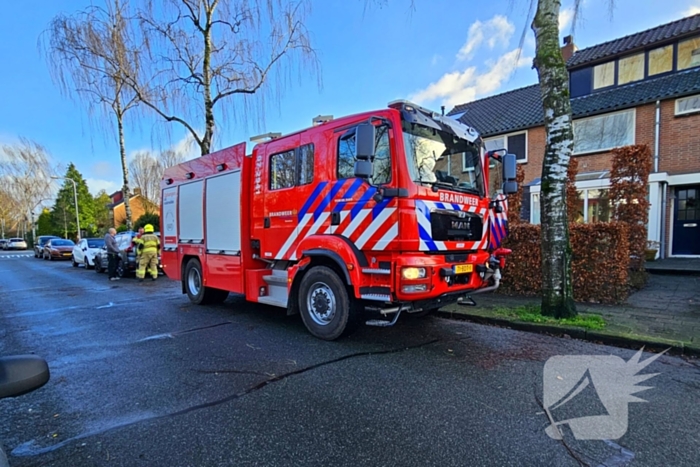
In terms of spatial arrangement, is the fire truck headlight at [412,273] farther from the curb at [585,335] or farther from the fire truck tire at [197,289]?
the fire truck tire at [197,289]

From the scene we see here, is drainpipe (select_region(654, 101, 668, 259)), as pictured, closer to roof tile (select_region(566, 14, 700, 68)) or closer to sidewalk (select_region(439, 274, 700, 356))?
roof tile (select_region(566, 14, 700, 68))

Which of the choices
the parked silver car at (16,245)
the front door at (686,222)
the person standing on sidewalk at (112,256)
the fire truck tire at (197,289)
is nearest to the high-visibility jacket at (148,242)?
the person standing on sidewalk at (112,256)

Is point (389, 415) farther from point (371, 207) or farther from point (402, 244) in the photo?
point (371, 207)

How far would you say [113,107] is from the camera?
627 inches

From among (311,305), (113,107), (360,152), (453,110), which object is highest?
(453,110)

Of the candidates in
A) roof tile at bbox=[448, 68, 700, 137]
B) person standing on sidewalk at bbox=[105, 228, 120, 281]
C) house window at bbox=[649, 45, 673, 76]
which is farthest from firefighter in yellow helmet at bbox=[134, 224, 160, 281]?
house window at bbox=[649, 45, 673, 76]

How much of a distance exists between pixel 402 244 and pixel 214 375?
7.98 ft

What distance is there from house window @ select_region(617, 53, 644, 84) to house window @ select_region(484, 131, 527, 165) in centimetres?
379

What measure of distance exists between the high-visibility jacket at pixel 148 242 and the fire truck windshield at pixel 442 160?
10.4 metres

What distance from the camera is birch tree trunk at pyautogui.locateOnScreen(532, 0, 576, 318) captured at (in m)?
5.50

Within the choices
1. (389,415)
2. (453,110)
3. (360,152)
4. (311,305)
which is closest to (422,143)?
(360,152)

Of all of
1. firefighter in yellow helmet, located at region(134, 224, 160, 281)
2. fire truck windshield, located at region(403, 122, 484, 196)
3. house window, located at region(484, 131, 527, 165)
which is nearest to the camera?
fire truck windshield, located at region(403, 122, 484, 196)

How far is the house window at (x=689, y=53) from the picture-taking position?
41.9 feet

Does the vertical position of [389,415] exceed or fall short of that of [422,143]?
it falls short
